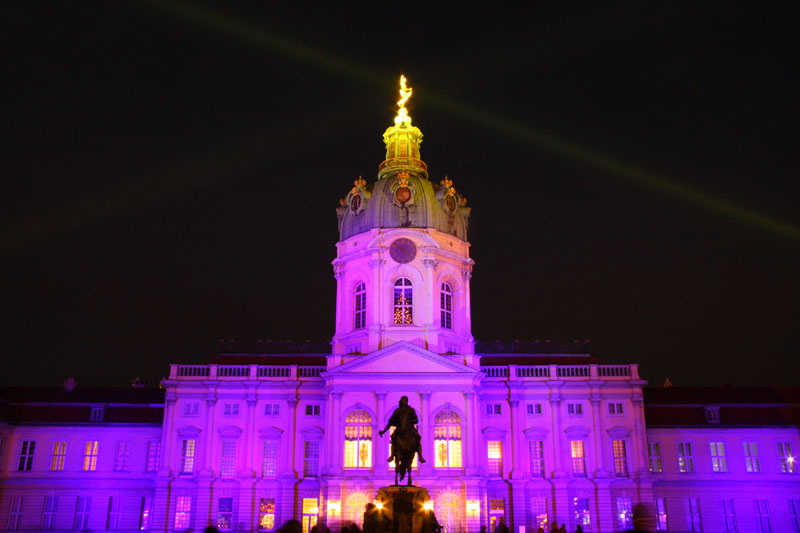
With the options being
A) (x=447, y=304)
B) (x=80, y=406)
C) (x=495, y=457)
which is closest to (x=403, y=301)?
(x=447, y=304)

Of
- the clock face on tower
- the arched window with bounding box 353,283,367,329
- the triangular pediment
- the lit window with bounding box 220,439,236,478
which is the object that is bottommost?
the lit window with bounding box 220,439,236,478

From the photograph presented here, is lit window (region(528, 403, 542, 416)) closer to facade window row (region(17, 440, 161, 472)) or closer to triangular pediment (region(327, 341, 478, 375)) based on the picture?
triangular pediment (region(327, 341, 478, 375))

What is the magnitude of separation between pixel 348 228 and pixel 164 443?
21172 millimetres

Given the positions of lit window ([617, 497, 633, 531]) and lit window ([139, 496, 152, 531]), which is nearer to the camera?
lit window ([617, 497, 633, 531])

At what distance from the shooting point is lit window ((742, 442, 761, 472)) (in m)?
55.7

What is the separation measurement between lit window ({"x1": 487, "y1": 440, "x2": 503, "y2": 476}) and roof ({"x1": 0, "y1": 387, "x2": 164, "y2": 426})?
82.7ft

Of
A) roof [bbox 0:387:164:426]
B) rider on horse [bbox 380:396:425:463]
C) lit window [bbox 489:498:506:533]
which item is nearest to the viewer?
rider on horse [bbox 380:396:425:463]

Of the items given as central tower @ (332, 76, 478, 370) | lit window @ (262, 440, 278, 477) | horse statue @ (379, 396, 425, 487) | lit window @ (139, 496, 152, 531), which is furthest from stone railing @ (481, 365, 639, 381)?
horse statue @ (379, 396, 425, 487)

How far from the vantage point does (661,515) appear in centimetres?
5419

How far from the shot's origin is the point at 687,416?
57.2 m

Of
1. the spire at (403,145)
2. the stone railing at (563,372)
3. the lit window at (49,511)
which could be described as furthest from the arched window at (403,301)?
the lit window at (49,511)

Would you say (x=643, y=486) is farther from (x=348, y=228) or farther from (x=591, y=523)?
(x=348, y=228)

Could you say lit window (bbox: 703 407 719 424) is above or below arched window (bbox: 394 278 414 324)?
below

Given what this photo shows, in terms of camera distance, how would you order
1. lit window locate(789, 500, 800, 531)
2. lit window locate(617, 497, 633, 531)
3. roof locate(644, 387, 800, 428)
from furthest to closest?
1. roof locate(644, 387, 800, 428)
2. lit window locate(789, 500, 800, 531)
3. lit window locate(617, 497, 633, 531)
